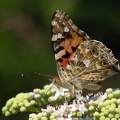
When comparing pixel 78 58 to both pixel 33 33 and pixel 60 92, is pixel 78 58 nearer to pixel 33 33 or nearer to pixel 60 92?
pixel 60 92

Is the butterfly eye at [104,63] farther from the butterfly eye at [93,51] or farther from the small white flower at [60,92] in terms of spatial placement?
the small white flower at [60,92]

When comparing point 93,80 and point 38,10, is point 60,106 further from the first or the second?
point 38,10

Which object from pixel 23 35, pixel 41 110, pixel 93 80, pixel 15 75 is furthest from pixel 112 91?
pixel 23 35

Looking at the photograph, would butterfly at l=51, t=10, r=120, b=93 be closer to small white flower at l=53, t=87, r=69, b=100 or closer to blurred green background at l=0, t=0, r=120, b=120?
small white flower at l=53, t=87, r=69, b=100

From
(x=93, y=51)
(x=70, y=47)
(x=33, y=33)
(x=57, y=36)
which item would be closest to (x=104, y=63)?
(x=93, y=51)

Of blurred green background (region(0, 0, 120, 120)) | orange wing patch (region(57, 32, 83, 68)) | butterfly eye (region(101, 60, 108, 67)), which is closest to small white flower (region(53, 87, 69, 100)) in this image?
orange wing patch (region(57, 32, 83, 68))

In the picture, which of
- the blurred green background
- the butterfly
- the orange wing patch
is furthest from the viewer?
the blurred green background

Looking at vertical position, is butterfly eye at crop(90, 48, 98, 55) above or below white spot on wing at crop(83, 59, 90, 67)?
above
